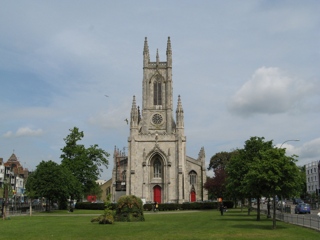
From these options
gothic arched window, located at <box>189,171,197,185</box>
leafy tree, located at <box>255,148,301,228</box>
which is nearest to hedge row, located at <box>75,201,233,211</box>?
gothic arched window, located at <box>189,171,197,185</box>

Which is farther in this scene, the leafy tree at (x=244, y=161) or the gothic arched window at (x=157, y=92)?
the gothic arched window at (x=157, y=92)

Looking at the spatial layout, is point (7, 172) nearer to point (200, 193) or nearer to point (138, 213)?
point (200, 193)

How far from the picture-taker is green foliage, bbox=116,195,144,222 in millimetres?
36906

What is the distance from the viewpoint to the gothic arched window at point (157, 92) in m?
83.9

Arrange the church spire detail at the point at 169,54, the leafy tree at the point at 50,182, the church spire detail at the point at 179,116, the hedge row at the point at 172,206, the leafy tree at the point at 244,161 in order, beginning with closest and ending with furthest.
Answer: the leafy tree at the point at 244,161, the leafy tree at the point at 50,182, the hedge row at the point at 172,206, the church spire detail at the point at 179,116, the church spire detail at the point at 169,54

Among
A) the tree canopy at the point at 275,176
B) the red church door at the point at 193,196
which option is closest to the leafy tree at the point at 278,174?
the tree canopy at the point at 275,176

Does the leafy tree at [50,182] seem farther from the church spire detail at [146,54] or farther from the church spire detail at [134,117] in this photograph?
the church spire detail at [146,54]

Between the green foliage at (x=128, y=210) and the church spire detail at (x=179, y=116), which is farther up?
the church spire detail at (x=179, y=116)

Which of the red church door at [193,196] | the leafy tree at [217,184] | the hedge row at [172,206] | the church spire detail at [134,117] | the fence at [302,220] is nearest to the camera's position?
the fence at [302,220]

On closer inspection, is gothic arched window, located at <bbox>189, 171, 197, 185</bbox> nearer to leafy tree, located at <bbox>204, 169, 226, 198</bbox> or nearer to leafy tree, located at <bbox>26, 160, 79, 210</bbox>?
leafy tree, located at <bbox>204, 169, 226, 198</bbox>

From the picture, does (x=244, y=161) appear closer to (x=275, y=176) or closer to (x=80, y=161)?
(x=275, y=176)

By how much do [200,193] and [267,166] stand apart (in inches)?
2387

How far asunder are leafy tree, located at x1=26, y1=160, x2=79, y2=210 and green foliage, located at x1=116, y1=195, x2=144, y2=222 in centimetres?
2224

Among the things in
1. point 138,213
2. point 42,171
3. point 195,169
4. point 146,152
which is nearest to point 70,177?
point 42,171
